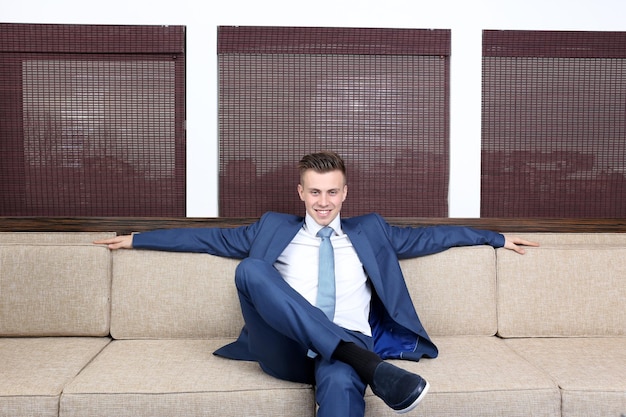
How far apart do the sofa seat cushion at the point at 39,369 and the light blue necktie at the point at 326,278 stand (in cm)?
90

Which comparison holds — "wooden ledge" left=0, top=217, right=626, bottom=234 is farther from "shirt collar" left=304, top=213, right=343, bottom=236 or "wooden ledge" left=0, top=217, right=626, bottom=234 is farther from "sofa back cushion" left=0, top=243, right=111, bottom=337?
"shirt collar" left=304, top=213, right=343, bottom=236

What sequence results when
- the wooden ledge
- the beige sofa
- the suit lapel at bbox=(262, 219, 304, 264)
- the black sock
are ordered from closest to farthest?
1. the black sock
2. the beige sofa
3. the suit lapel at bbox=(262, 219, 304, 264)
4. the wooden ledge

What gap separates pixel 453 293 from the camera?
8.61ft

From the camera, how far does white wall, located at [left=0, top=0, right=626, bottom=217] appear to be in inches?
117

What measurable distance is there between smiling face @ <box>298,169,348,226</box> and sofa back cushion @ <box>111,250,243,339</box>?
48cm

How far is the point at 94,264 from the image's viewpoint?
2.59 meters

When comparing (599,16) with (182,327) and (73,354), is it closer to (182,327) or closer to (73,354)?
(182,327)

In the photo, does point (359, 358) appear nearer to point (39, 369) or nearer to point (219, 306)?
point (219, 306)

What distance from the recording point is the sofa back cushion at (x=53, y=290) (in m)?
2.53

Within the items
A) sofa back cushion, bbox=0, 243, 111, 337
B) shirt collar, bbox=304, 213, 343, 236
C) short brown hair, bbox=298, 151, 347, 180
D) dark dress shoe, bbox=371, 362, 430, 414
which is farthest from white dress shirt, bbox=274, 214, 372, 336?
sofa back cushion, bbox=0, 243, 111, 337

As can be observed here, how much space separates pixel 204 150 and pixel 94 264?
0.79 m

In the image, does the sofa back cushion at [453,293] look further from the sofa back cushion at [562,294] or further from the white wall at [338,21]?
the white wall at [338,21]

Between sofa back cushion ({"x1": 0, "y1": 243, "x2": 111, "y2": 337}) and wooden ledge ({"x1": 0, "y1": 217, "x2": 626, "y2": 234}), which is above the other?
wooden ledge ({"x1": 0, "y1": 217, "x2": 626, "y2": 234})

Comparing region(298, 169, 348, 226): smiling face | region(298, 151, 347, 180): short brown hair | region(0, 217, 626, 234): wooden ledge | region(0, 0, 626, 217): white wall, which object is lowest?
region(0, 217, 626, 234): wooden ledge
